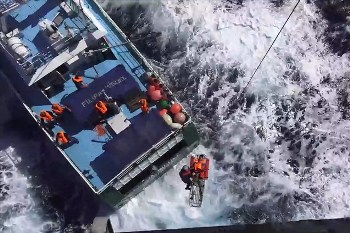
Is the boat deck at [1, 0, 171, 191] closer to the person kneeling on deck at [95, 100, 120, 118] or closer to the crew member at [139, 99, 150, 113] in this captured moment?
the crew member at [139, 99, 150, 113]

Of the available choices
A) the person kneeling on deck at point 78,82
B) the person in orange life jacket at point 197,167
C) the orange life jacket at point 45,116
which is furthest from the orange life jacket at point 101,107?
the person in orange life jacket at point 197,167

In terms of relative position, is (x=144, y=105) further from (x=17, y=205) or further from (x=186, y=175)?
(x=17, y=205)

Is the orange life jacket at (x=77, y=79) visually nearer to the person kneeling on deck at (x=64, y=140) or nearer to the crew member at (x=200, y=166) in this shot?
the person kneeling on deck at (x=64, y=140)

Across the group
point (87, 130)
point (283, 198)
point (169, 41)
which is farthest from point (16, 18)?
point (283, 198)

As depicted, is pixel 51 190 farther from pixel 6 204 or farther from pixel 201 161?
pixel 201 161

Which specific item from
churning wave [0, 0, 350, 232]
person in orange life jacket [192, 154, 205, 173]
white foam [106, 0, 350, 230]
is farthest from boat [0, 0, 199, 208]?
churning wave [0, 0, 350, 232]

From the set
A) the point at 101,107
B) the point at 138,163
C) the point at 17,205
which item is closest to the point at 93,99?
the point at 101,107
